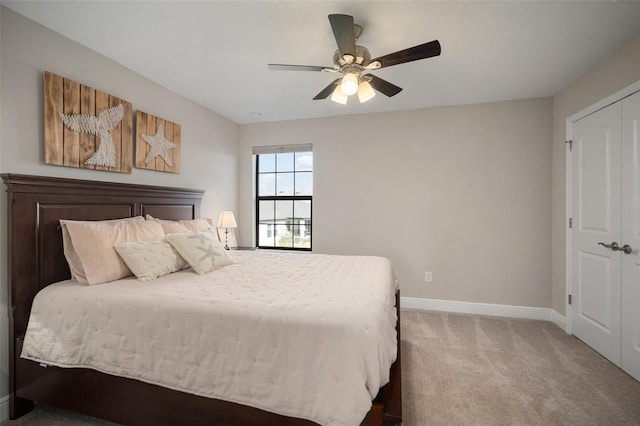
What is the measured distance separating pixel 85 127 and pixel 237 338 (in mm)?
2059

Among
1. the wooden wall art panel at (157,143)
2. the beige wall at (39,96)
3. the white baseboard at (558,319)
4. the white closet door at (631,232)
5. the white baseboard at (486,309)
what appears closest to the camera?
the beige wall at (39,96)

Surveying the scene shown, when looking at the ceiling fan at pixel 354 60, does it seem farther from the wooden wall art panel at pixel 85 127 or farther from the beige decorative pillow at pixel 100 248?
the beige decorative pillow at pixel 100 248

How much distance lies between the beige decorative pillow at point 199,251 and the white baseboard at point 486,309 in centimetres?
245

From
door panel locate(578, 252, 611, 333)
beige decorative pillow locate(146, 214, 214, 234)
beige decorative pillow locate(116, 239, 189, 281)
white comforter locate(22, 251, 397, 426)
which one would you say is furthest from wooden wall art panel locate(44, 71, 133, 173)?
door panel locate(578, 252, 611, 333)

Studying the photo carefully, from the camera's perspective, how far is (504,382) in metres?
2.00

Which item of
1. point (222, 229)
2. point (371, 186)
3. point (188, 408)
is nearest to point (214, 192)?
point (222, 229)

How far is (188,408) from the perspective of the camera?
1360 mm

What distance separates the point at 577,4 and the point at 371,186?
2.40m

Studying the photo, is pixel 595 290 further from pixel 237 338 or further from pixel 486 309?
pixel 237 338

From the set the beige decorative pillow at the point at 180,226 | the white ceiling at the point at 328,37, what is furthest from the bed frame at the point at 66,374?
the white ceiling at the point at 328,37

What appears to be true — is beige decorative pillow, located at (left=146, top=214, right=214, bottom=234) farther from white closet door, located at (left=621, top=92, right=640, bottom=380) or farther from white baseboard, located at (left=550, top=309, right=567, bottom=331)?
white baseboard, located at (left=550, top=309, right=567, bottom=331)

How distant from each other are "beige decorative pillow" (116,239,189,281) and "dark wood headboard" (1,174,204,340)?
44cm

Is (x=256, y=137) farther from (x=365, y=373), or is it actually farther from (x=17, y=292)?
(x=365, y=373)

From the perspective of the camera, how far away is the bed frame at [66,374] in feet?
4.33
